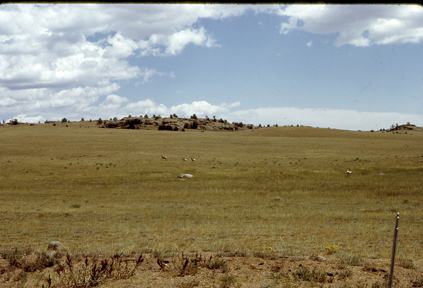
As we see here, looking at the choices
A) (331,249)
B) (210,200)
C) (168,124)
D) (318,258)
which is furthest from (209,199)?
(168,124)

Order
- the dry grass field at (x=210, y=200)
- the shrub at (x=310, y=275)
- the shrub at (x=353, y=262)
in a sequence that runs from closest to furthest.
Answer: the shrub at (x=310, y=275), the shrub at (x=353, y=262), the dry grass field at (x=210, y=200)

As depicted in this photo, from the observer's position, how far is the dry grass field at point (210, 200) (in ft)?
38.7

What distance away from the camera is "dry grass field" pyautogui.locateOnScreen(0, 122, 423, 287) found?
38.7 ft

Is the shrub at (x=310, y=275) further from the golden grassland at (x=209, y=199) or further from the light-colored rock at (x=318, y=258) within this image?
the golden grassland at (x=209, y=199)

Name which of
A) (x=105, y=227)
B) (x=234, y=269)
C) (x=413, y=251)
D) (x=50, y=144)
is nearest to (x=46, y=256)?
(x=234, y=269)

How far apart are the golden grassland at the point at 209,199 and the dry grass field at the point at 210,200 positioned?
0.27 ft

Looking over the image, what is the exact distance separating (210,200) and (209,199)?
31 centimetres

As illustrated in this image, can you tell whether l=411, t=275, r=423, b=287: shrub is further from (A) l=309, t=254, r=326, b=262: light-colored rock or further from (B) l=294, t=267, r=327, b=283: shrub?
(A) l=309, t=254, r=326, b=262: light-colored rock

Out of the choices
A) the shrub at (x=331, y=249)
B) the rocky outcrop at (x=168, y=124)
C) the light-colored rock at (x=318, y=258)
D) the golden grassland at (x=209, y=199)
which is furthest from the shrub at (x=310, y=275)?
the rocky outcrop at (x=168, y=124)

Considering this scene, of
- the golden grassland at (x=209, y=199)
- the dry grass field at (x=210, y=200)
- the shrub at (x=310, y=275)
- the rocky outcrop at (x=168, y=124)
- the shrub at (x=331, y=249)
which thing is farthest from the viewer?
the rocky outcrop at (x=168, y=124)

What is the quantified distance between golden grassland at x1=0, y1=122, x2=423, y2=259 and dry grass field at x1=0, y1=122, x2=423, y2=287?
83 mm

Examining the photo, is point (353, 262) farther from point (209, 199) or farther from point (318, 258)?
point (209, 199)

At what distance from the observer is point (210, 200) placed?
22.5 meters

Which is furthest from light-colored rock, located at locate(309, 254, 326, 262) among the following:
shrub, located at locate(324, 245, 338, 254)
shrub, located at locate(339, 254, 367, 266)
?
shrub, located at locate(324, 245, 338, 254)
